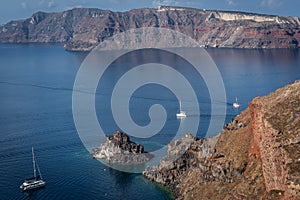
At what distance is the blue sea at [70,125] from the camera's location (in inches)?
2286

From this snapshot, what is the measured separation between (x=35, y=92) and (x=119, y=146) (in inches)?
2840

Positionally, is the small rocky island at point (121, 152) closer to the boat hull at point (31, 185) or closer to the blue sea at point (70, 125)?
the blue sea at point (70, 125)

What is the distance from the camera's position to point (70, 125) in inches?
3553

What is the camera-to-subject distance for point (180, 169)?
197 ft

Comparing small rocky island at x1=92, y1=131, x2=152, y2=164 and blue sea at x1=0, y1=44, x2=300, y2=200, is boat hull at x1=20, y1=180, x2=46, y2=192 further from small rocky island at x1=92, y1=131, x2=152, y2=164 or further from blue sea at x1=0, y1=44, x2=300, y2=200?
small rocky island at x1=92, y1=131, x2=152, y2=164

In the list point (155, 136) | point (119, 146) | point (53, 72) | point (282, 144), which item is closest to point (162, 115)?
point (155, 136)

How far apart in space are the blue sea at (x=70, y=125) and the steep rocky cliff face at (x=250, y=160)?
A: 4.49 meters

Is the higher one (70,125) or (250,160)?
(250,160)

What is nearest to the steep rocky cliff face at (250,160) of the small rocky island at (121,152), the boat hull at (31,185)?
the small rocky island at (121,152)

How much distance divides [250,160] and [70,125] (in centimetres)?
5208

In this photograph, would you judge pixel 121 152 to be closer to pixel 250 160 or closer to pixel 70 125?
pixel 70 125

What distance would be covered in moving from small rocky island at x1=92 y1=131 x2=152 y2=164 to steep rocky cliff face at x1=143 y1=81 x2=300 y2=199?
572 centimetres

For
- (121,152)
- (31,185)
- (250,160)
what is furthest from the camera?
(121,152)

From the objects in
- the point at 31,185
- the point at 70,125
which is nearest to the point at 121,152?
the point at 31,185
